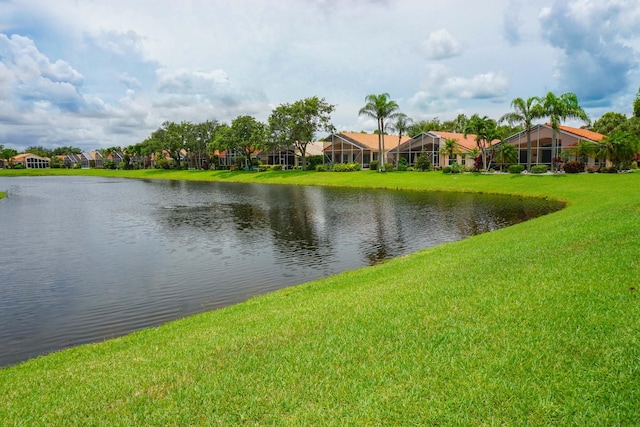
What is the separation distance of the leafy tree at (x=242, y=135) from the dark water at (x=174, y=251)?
51328 millimetres

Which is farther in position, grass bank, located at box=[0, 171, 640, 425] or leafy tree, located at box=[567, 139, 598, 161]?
leafy tree, located at box=[567, 139, 598, 161]

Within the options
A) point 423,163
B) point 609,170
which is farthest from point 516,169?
point 423,163

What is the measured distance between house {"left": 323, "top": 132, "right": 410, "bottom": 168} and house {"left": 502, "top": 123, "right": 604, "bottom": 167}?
74.3 feet

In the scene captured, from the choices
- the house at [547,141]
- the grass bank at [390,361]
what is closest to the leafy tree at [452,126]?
the house at [547,141]

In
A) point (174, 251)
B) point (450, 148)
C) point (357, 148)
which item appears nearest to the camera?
point (174, 251)

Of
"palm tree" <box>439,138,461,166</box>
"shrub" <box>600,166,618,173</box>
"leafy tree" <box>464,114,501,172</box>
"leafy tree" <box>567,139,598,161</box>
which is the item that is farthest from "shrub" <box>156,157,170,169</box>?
"shrub" <box>600,166,618,173</box>

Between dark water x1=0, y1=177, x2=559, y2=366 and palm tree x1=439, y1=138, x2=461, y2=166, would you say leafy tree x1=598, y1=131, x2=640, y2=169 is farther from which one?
palm tree x1=439, y1=138, x2=461, y2=166

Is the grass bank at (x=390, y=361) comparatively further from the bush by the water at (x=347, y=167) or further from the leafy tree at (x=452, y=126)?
the leafy tree at (x=452, y=126)

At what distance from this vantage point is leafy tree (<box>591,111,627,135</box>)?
75562mm

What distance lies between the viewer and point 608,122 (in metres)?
77.4

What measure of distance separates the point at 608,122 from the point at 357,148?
143 ft

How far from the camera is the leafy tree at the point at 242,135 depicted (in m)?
89.1

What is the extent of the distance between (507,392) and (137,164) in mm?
145671

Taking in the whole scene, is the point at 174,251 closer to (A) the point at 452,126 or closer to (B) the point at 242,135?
(B) the point at 242,135
